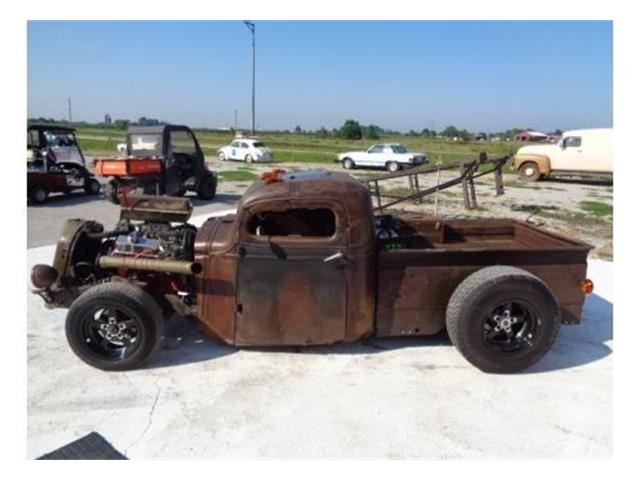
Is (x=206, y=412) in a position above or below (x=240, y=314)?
below

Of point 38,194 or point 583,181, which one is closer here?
point 38,194

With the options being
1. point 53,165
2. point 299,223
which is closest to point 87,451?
point 299,223

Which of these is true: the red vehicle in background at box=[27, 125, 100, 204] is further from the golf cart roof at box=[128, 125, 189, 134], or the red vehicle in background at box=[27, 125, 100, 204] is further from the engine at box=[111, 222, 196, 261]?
the engine at box=[111, 222, 196, 261]

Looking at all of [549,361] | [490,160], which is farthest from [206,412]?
[490,160]

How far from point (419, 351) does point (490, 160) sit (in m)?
4.31

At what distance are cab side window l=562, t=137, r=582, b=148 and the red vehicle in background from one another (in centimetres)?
1808

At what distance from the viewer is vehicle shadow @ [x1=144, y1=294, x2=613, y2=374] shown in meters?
4.54

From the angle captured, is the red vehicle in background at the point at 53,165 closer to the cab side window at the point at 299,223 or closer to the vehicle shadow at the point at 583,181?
the cab side window at the point at 299,223

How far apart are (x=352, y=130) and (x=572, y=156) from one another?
155 ft

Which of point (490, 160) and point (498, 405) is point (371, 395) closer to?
point (498, 405)

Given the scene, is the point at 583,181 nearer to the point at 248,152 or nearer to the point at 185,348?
the point at 248,152

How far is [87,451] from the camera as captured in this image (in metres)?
3.34

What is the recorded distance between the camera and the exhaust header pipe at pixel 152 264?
4.21 metres

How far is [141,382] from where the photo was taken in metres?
4.16
